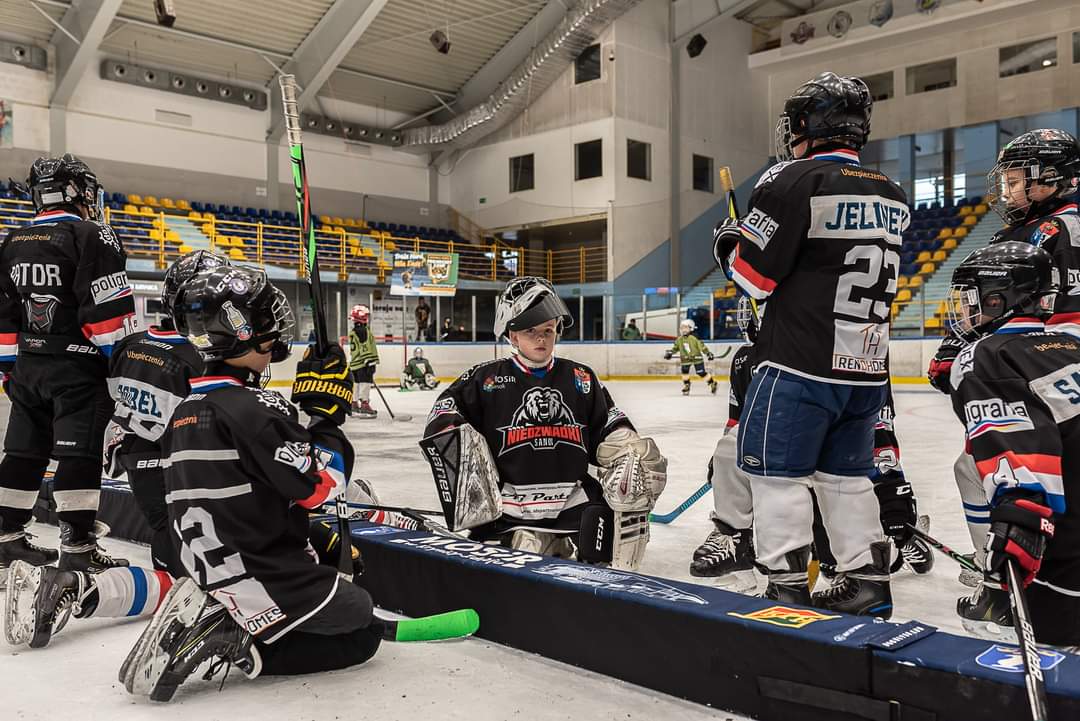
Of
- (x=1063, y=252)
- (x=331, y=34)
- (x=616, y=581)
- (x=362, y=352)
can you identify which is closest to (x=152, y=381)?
(x=616, y=581)

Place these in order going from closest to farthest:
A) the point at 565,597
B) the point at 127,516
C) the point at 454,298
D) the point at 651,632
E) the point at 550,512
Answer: the point at 651,632, the point at 565,597, the point at 550,512, the point at 127,516, the point at 454,298

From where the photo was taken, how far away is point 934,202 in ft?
68.2

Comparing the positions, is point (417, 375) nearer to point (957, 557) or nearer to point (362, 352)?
point (362, 352)

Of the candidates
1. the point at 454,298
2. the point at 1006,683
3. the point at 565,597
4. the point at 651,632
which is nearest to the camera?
the point at 1006,683

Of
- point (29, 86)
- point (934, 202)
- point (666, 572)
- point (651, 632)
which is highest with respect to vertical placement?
point (29, 86)

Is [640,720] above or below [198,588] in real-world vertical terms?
below

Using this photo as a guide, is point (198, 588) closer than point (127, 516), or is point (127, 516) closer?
point (198, 588)

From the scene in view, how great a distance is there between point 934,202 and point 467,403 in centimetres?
2033

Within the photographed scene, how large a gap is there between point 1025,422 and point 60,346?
287cm

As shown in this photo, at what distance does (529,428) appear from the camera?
9.51 ft

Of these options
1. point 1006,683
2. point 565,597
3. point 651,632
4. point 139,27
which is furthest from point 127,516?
point 139,27

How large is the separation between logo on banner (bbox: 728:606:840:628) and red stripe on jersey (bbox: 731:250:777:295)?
80 centimetres

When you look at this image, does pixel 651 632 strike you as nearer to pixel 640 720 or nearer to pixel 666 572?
pixel 640 720

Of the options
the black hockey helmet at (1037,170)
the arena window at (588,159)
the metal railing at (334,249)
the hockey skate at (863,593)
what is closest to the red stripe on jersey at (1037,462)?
the hockey skate at (863,593)
